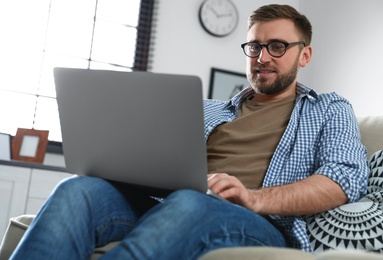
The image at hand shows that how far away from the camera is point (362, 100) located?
152 inches

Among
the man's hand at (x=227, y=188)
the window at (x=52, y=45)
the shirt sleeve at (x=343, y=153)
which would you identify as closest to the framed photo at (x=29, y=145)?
the window at (x=52, y=45)

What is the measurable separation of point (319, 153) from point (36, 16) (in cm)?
275

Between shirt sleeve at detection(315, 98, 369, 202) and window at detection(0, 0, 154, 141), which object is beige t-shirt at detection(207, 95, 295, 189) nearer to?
shirt sleeve at detection(315, 98, 369, 202)

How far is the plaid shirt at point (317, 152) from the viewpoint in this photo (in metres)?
1.46

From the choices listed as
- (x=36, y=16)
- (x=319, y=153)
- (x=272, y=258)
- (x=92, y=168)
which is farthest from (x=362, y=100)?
(x=272, y=258)

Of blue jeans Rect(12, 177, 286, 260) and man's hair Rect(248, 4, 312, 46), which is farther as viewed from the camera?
man's hair Rect(248, 4, 312, 46)

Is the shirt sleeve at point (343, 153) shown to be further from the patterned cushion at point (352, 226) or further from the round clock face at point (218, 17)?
the round clock face at point (218, 17)

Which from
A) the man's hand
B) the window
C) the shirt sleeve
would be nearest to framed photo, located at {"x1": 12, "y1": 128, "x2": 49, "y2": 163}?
the window

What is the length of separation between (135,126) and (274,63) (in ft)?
2.39

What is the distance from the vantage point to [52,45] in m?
3.89

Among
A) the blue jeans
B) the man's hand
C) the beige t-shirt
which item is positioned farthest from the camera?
the beige t-shirt

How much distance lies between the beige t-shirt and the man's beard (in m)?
0.04

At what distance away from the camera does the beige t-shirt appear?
63.4 inches

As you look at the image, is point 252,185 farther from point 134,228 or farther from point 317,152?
point 134,228
